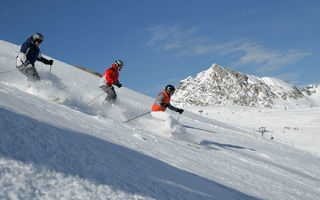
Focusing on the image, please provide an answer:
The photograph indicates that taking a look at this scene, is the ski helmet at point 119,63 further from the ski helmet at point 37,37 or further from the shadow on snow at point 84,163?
the shadow on snow at point 84,163

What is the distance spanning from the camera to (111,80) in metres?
9.63

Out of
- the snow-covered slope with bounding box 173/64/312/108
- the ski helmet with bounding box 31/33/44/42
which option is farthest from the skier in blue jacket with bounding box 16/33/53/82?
the snow-covered slope with bounding box 173/64/312/108

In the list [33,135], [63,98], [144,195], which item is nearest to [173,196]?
[144,195]

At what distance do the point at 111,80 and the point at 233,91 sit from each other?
9526cm

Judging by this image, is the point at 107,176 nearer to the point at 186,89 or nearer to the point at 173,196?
the point at 173,196

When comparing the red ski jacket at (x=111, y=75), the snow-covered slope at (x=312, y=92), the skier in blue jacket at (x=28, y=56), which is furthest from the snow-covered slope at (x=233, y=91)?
the skier in blue jacket at (x=28, y=56)

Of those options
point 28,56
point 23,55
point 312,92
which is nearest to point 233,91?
point 312,92

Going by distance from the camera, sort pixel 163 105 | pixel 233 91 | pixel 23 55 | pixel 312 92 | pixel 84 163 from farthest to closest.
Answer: pixel 312 92 → pixel 233 91 → pixel 163 105 → pixel 23 55 → pixel 84 163

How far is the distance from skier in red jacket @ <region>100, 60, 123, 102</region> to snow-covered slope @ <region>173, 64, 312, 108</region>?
3361 inches

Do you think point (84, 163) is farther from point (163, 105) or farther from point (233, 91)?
point (233, 91)

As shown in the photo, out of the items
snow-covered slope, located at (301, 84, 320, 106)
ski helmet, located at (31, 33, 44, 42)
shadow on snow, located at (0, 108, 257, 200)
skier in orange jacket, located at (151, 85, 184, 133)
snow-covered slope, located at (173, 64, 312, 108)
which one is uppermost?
snow-covered slope, located at (301, 84, 320, 106)

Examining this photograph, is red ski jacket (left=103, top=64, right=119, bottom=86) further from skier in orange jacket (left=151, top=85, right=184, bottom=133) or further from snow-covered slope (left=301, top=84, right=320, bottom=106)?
snow-covered slope (left=301, top=84, right=320, bottom=106)

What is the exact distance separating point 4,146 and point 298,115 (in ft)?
124

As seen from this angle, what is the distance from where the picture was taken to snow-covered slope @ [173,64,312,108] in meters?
98.1
